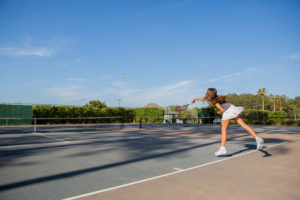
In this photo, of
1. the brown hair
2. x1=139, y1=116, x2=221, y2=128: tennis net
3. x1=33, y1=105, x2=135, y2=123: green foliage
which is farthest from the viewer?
x1=139, y1=116, x2=221, y2=128: tennis net

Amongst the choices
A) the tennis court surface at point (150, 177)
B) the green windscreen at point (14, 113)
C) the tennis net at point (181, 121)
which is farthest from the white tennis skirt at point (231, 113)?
the green windscreen at point (14, 113)

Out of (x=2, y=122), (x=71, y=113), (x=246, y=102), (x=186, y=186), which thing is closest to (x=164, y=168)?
(x=186, y=186)

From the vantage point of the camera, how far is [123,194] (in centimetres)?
251

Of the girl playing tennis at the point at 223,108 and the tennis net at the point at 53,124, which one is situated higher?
the girl playing tennis at the point at 223,108

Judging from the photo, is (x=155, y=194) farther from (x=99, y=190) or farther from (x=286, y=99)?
(x=286, y=99)

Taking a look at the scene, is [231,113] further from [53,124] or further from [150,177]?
[53,124]

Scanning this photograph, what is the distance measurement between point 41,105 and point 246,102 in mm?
62865

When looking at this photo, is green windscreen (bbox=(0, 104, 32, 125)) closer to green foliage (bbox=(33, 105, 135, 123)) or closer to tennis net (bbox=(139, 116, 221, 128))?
green foliage (bbox=(33, 105, 135, 123))

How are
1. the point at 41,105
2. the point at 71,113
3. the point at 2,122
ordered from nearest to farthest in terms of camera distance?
the point at 2,122, the point at 41,105, the point at 71,113

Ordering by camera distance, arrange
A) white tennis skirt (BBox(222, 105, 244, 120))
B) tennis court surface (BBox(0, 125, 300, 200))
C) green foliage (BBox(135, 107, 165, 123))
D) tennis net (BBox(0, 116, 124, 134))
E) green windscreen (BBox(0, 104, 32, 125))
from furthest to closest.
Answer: green foliage (BBox(135, 107, 165, 123)) < green windscreen (BBox(0, 104, 32, 125)) < tennis net (BBox(0, 116, 124, 134)) < white tennis skirt (BBox(222, 105, 244, 120)) < tennis court surface (BBox(0, 125, 300, 200))

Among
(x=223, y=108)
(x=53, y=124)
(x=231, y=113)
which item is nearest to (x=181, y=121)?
(x=53, y=124)

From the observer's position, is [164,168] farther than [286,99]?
No

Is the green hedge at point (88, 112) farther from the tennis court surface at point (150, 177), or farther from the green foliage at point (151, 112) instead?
the tennis court surface at point (150, 177)

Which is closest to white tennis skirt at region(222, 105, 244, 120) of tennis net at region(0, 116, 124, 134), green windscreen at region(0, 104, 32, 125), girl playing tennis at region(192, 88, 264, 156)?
girl playing tennis at region(192, 88, 264, 156)
